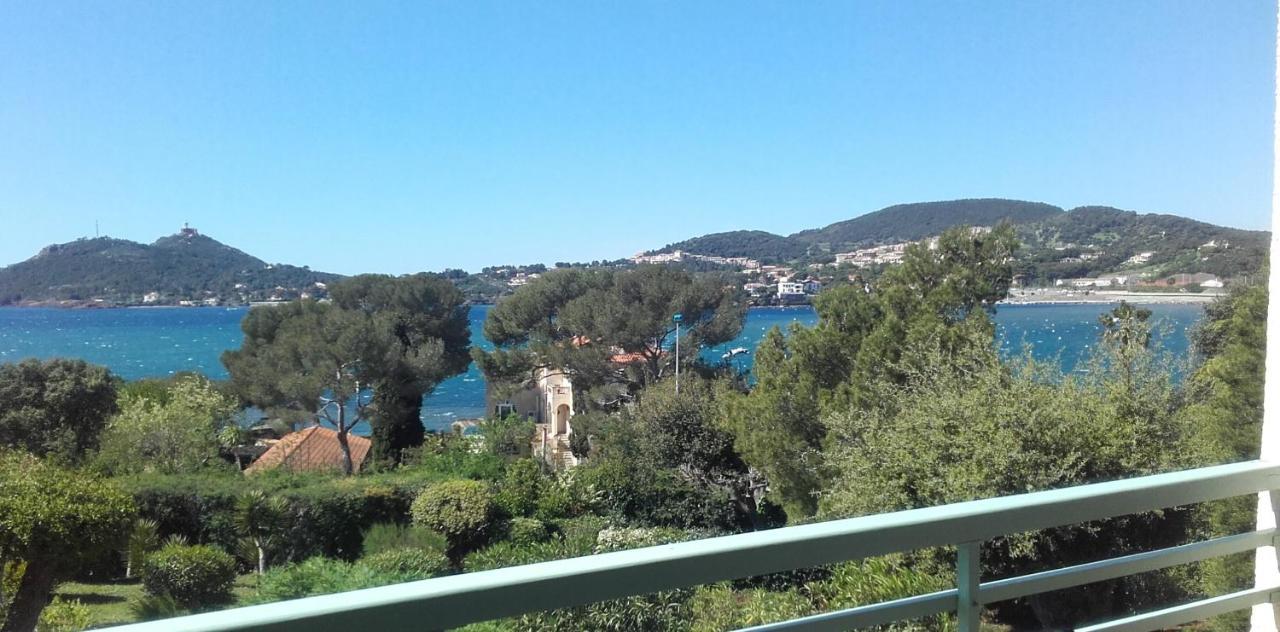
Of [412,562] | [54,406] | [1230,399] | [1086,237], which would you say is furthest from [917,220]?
[54,406]

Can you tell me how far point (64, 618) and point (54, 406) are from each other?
12509mm

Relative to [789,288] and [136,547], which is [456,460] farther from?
[789,288]

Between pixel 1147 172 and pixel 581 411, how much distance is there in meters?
16.1

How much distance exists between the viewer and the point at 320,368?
21703 mm

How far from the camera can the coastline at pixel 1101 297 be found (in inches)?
315

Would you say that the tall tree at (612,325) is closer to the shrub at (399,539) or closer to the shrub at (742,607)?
the shrub at (399,539)

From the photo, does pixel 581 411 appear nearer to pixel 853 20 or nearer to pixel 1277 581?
pixel 853 20

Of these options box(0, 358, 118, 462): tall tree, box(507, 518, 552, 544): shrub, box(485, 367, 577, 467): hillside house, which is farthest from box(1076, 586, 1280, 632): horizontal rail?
box(485, 367, 577, 467): hillside house

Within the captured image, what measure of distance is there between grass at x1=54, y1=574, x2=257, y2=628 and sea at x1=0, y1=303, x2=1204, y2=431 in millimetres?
8325

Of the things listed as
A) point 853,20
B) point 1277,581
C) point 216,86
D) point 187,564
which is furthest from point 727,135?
point 1277,581

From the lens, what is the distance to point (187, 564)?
9023mm

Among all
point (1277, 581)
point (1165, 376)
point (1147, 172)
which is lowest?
point (1165, 376)

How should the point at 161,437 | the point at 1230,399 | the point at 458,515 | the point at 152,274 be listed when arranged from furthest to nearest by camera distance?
the point at 152,274 < the point at 161,437 < the point at 458,515 < the point at 1230,399

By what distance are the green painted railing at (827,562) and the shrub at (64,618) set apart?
740 cm
